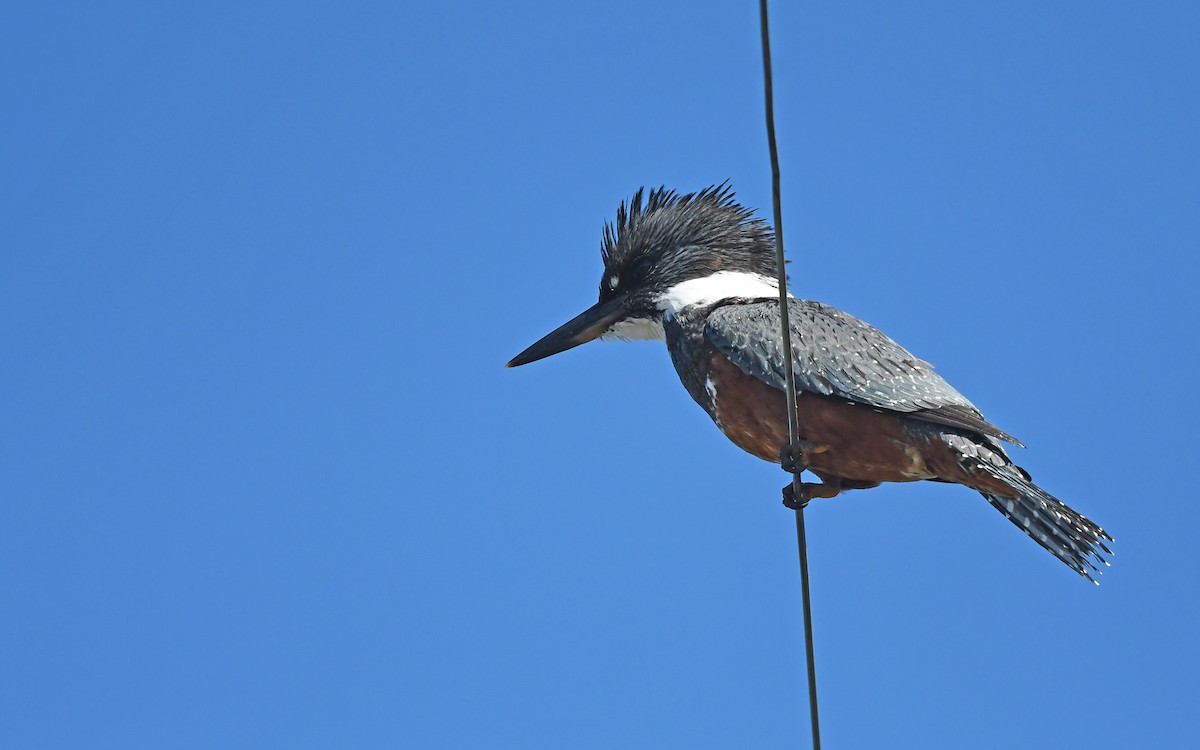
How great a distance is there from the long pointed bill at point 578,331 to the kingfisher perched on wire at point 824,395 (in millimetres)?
200

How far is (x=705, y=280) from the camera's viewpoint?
6.41m

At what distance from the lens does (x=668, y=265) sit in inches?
258

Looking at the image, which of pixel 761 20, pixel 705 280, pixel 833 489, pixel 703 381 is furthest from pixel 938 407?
pixel 761 20

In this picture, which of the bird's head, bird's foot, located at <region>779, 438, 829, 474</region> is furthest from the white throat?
bird's foot, located at <region>779, 438, 829, 474</region>

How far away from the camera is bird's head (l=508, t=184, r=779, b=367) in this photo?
6.40m

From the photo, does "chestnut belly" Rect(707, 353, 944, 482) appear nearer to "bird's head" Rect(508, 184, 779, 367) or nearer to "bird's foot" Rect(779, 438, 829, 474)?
"bird's foot" Rect(779, 438, 829, 474)

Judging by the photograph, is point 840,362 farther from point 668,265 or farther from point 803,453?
point 668,265

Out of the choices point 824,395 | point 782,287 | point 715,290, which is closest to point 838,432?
point 824,395

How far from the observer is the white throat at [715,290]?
6246 mm

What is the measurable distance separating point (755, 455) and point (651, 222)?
1.66 meters

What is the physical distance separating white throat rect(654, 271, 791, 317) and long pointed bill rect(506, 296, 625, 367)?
39 centimetres

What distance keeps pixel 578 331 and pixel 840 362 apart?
1783 millimetres

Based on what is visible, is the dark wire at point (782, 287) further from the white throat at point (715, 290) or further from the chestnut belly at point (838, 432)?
the white throat at point (715, 290)

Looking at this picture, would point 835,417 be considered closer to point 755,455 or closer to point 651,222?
point 755,455
